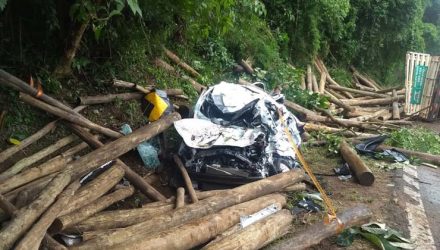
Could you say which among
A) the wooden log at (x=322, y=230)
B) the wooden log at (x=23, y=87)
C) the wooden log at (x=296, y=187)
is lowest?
the wooden log at (x=296, y=187)

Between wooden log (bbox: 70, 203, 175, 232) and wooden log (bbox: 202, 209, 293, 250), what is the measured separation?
2.29 feet

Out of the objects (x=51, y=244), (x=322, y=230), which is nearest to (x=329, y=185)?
(x=322, y=230)

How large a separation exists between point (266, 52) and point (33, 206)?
8.40 meters

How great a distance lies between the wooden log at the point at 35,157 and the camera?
418cm

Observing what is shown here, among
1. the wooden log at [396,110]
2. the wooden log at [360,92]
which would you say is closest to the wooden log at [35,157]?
the wooden log at [396,110]

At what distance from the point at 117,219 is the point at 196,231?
71 cm

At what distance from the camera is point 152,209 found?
410cm

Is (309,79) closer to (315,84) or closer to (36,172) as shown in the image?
(315,84)

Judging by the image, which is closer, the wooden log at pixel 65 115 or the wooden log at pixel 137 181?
the wooden log at pixel 137 181

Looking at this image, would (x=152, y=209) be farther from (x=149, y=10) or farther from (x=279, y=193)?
(x=149, y=10)

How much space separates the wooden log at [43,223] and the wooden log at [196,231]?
549 mm

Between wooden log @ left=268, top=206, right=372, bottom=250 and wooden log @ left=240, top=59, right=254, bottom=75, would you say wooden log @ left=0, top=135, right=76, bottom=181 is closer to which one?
wooden log @ left=268, top=206, right=372, bottom=250

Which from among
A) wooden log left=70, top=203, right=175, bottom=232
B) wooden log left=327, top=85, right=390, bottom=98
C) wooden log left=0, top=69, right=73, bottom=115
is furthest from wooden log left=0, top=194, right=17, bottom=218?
wooden log left=327, top=85, right=390, bottom=98

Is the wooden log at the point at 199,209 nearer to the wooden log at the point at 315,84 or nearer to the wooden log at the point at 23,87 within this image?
the wooden log at the point at 23,87
